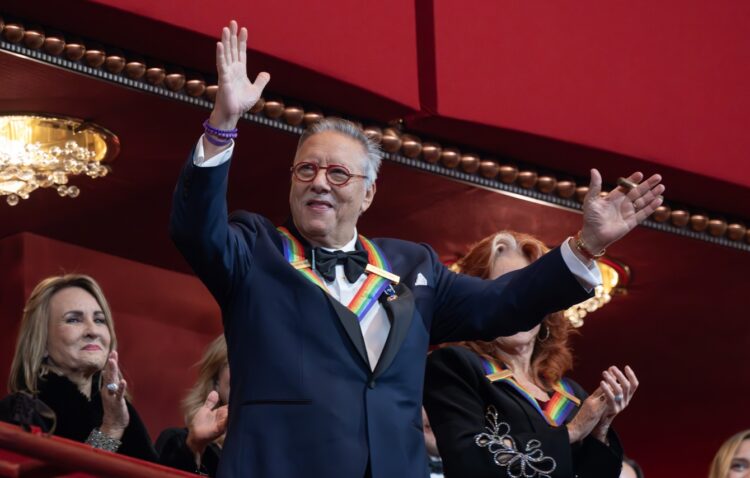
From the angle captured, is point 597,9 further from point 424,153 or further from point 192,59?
point 192,59

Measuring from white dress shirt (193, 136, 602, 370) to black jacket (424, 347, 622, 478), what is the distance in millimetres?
437

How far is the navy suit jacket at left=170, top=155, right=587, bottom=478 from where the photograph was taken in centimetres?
236

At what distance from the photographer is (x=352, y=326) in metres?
2.43

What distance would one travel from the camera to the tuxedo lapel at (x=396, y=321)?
2.43 meters

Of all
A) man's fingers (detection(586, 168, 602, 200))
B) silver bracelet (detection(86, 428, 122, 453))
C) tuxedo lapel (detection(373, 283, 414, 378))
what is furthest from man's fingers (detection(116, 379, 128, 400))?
man's fingers (detection(586, 168, 602, 200))

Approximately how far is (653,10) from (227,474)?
7.57 feet

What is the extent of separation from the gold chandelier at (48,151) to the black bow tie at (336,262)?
4.57 feet

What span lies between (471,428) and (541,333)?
429 mm

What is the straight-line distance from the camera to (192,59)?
3.50 m

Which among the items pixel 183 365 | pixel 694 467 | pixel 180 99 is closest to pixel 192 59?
pixel 180 99

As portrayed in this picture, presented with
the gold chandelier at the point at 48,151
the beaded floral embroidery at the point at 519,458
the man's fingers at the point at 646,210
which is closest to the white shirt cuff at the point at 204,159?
the man's fingers at the point at 646,210

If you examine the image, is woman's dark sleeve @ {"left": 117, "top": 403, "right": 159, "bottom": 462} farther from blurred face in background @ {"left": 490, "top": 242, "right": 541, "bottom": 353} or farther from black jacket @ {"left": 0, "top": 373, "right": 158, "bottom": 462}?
blurred face in background @ {"left": 490, "top": 242, "right": 541, "bottom": 353}

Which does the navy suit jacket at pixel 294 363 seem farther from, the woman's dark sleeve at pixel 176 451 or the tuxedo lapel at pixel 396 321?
the woman's dark sleeve at pixel 176 451

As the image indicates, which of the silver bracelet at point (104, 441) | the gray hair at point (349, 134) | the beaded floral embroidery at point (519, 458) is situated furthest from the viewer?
the silver bracelet at point (104, 441)
